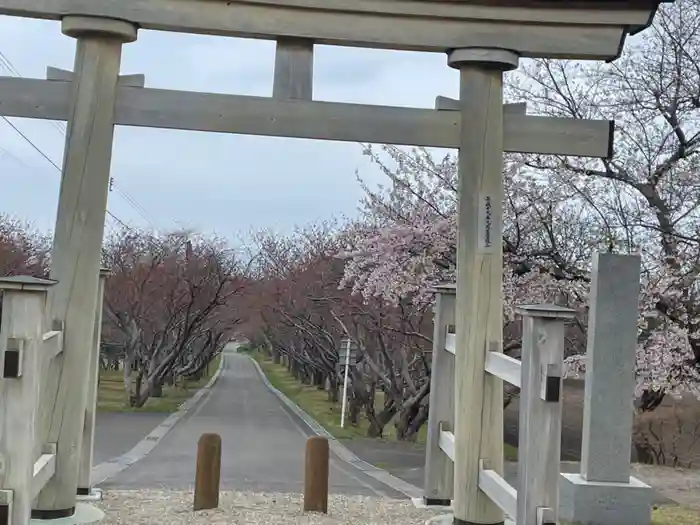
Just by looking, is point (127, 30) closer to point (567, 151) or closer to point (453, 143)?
point (453, 143)

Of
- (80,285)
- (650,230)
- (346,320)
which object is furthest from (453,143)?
(346,320)

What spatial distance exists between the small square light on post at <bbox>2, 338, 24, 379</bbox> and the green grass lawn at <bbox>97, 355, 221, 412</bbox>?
19796 millimetres

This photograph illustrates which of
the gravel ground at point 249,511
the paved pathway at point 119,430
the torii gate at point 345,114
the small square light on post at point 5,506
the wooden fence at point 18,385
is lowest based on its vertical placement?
the paved pathway at point 119,430

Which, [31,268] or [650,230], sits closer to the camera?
[650,230]

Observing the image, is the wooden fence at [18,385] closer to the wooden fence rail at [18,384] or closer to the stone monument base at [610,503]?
the wooden fence rail at [18,384]

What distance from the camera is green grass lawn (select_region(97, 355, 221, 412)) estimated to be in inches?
914

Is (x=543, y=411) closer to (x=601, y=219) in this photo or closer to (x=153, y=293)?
(x=601, y=219)

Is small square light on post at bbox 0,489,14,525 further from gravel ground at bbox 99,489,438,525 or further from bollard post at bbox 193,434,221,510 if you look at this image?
bollard post at bbox 193,434,221,510

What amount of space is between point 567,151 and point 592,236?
18.5 ft

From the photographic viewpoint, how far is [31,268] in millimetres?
23375

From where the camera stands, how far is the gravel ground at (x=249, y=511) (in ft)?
17.4

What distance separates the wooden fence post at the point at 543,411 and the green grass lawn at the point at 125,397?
2031cm

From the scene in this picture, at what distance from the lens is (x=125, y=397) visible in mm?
24891

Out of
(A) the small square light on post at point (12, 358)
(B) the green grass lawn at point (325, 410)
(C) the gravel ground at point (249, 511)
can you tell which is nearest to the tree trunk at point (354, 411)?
(B) the green grass lawn at point (325, 410)
